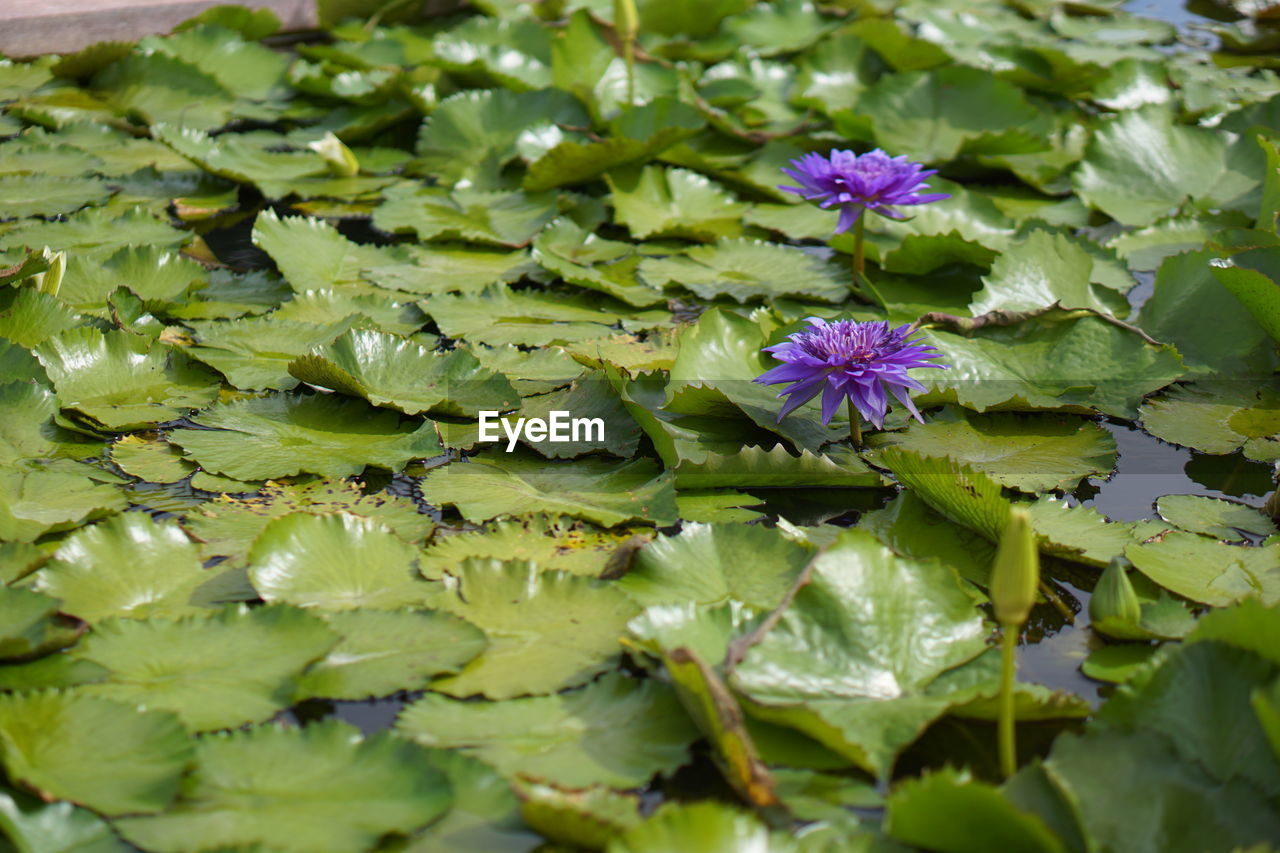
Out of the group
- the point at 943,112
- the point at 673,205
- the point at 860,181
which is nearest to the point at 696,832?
the point at 860,181

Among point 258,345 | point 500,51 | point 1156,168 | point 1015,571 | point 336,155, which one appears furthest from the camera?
point 500,51

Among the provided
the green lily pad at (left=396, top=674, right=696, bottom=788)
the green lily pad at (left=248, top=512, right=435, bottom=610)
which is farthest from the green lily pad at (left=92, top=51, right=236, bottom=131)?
the green lily pad at (left=396, top=674, right=696, bottom=788)

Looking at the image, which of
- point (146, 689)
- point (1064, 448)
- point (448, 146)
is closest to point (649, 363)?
point (1064, 448)

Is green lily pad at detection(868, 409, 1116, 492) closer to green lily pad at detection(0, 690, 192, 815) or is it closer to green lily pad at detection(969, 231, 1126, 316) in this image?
green lily pad at detection(969, 231, 1126, 316)

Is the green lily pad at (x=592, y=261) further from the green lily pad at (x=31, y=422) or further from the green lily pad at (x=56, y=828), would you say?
the green lily pad at (x=56, y=828)

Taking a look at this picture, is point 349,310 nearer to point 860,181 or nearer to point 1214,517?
point 860,181

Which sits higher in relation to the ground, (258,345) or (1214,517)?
(258,345)
